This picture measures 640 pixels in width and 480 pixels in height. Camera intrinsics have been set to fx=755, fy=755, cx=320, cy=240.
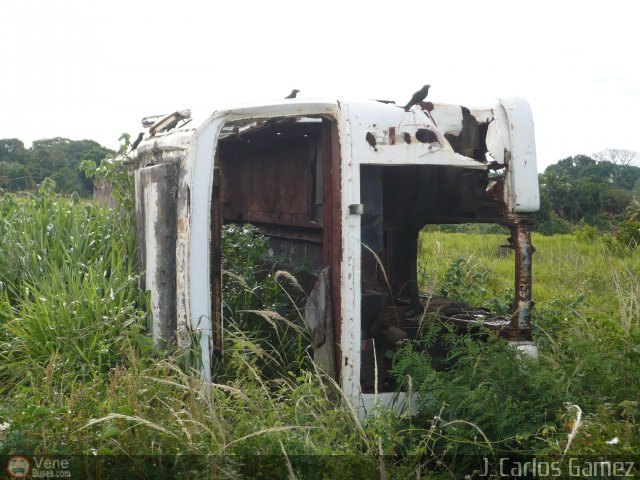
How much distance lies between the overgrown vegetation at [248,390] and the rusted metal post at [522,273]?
8.4 inches

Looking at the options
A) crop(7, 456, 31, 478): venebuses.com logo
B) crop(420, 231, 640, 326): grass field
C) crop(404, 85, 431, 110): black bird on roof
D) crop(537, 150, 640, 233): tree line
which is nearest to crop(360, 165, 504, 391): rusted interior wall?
crop(420, 231, 640, 326): grass field

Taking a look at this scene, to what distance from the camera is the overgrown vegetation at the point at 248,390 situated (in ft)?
9.95

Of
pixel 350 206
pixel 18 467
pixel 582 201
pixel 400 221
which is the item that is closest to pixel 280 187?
pixel 400 221

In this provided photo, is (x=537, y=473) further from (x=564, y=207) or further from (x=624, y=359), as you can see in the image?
(x=564, y=207)

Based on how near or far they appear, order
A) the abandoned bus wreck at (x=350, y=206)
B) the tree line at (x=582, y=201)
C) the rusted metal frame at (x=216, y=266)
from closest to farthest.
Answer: the abandoned bus wreck at (x=350, y=206)
the rusted metal frame at (x=216, y=266)
the tree line at (x=582, y=201)

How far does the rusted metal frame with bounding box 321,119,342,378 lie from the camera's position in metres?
3.99

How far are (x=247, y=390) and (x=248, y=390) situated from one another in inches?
0.7

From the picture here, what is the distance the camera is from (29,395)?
3.96m

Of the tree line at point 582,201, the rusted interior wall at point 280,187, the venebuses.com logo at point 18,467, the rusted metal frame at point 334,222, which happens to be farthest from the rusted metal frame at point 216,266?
the tree line at point 582,201

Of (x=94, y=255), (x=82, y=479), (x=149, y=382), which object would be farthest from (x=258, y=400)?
(x=94, y=255)

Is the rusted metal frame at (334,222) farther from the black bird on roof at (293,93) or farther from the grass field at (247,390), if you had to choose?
the black bird on roof at (293,93)

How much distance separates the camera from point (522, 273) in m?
4.30

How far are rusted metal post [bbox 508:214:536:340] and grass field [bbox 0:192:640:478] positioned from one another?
22cm

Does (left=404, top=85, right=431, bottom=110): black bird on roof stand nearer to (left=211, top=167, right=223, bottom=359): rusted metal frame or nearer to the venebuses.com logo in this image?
(left=211, top=167, right=223, bottom=359): rusted metal frame
